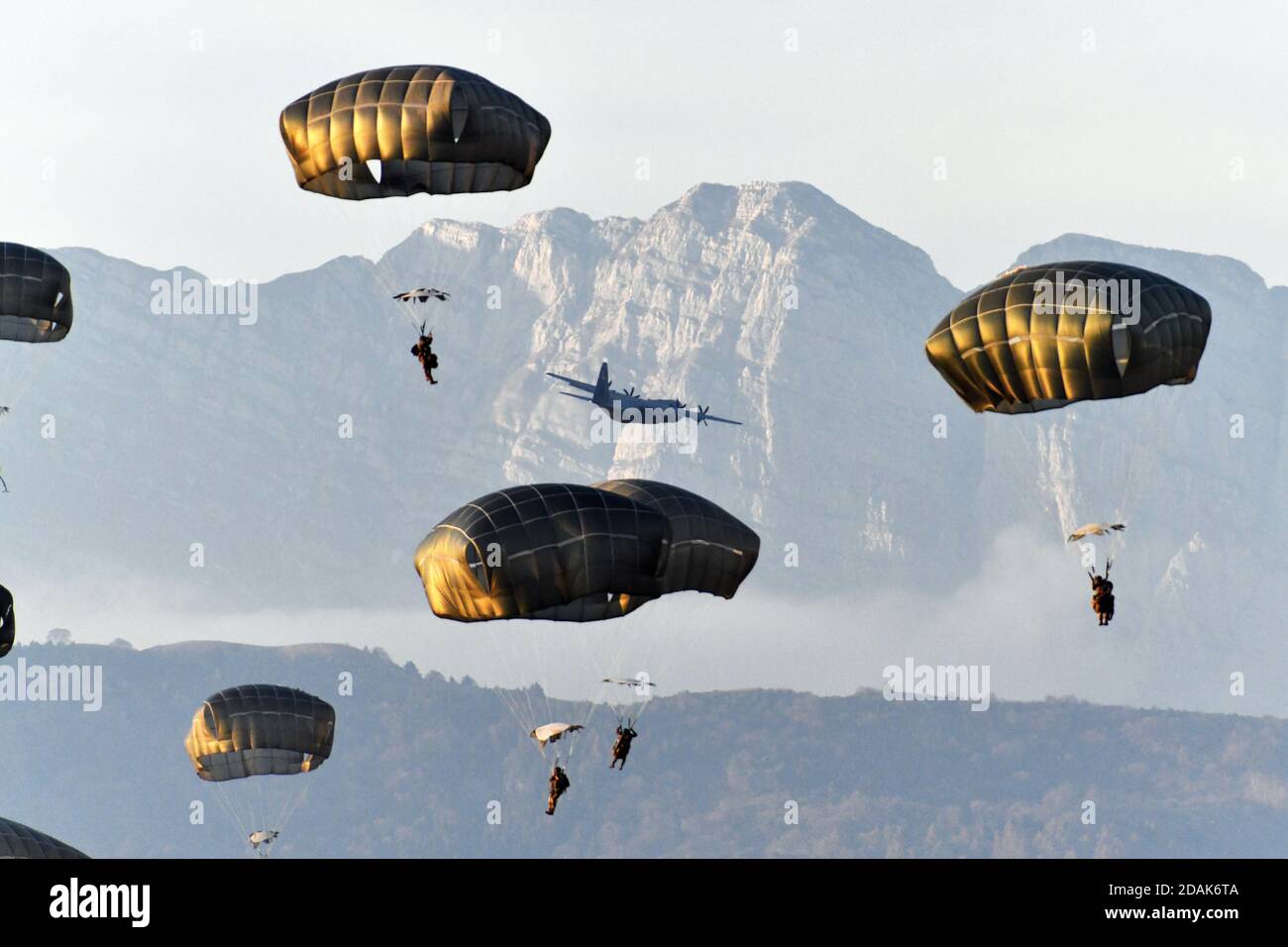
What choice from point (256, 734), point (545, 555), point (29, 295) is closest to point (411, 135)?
point (545, 555)

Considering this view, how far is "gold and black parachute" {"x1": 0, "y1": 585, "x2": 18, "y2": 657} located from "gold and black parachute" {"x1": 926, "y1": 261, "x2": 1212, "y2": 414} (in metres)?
37.0

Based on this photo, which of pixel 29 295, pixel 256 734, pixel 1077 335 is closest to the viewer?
pixel 1077 335

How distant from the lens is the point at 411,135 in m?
70.5

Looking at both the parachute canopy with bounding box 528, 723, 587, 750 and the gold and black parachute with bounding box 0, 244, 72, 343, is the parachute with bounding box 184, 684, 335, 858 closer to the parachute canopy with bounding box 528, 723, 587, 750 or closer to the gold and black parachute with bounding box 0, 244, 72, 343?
the gold and black parachute with bounding box 0, 244, 72, 343

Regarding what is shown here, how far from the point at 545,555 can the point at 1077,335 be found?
1759 cm

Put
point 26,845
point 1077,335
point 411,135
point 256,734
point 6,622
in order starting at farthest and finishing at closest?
point 256,734, point 6,622, point 411,135, point 1077,335, point 26,845

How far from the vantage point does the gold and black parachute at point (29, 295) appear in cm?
8356

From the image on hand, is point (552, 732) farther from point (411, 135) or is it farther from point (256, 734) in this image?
point (256, 734)

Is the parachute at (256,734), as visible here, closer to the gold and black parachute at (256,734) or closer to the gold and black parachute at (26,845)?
the gold and black parachute at (256,734)

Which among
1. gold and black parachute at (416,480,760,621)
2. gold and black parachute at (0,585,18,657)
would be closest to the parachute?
gold and black parachute at (0,585,18,657)

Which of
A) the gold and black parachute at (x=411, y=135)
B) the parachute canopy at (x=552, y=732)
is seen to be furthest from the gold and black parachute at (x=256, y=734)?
the gold and black parachute at (x=411, y=135)
